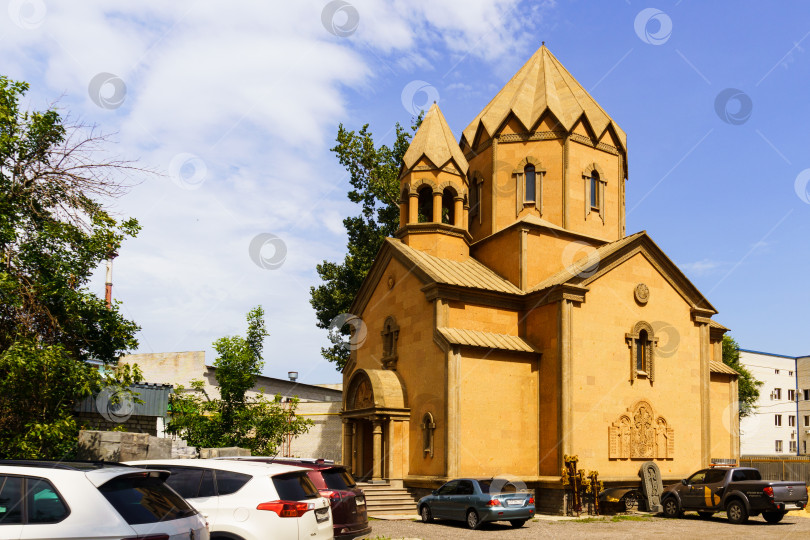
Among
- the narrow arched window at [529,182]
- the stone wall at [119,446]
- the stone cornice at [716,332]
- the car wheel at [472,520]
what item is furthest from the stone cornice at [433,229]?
the stone wall at [119,446]

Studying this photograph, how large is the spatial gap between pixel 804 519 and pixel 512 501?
978cm

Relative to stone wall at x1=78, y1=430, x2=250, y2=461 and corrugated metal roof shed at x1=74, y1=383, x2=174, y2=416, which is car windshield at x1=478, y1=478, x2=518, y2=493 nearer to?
stone wall at x1=78, y1=430, x2=250, y2=461

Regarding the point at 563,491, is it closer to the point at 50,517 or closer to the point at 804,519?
the point at 804,519

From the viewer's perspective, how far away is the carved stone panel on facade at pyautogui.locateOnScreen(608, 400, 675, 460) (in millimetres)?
23375

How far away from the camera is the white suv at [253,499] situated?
8.80 meters

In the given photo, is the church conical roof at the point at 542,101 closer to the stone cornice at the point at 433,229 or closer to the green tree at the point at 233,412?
the stone cornice at the point at 433,229

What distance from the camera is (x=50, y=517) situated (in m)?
6.00

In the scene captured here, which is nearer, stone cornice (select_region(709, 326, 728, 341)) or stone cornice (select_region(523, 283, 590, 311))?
stone cornice (select_region(523, 283, 590, 311))

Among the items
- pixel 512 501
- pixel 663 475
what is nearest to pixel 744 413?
pixel 663 475

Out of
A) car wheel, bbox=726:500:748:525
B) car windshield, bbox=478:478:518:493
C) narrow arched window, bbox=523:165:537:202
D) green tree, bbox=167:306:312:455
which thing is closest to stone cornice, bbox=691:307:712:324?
narrow arched window, bbox=523:165:537:202

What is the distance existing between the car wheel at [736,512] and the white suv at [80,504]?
57.9ft

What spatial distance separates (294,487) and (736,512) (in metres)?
15.5

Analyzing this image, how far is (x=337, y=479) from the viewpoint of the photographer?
12188 millimetres

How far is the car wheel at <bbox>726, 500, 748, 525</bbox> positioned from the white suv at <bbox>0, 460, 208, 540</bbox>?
17.7 meters
